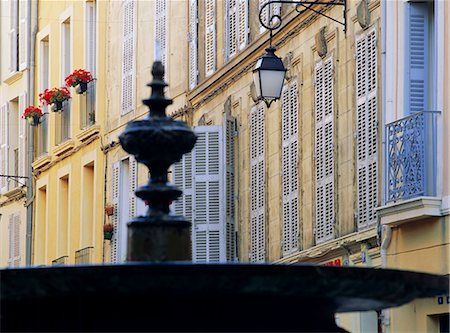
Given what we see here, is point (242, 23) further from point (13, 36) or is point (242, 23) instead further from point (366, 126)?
point (13, 36)

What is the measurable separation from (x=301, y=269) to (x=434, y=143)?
12.6 meters

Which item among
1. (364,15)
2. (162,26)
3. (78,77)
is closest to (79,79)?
(78,77)

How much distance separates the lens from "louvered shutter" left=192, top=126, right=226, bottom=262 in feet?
86.8

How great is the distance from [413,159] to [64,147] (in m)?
18.3

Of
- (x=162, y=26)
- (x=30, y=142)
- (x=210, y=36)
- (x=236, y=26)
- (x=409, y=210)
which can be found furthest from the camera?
(x=30, y=142)

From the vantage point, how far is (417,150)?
59.4 feet

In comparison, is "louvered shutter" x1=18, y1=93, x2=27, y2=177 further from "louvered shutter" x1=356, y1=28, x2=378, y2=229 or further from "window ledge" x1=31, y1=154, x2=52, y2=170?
"louvered shutter" x1=356, y1=28, x2=378, y2=229

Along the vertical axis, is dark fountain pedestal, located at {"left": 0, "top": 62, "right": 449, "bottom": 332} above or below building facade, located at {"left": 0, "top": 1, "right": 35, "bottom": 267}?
below

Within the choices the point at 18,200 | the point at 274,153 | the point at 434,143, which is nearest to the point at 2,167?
the point at 18,200

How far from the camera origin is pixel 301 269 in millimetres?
5648

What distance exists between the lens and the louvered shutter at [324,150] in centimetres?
2128

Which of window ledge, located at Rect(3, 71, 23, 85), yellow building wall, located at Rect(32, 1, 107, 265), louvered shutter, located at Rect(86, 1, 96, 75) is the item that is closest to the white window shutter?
louvered shutter, located at Rect(86, 1, 96, 75)

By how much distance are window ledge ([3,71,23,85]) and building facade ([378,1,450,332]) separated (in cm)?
2057

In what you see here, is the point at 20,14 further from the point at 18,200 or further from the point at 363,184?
the point at 363,184
